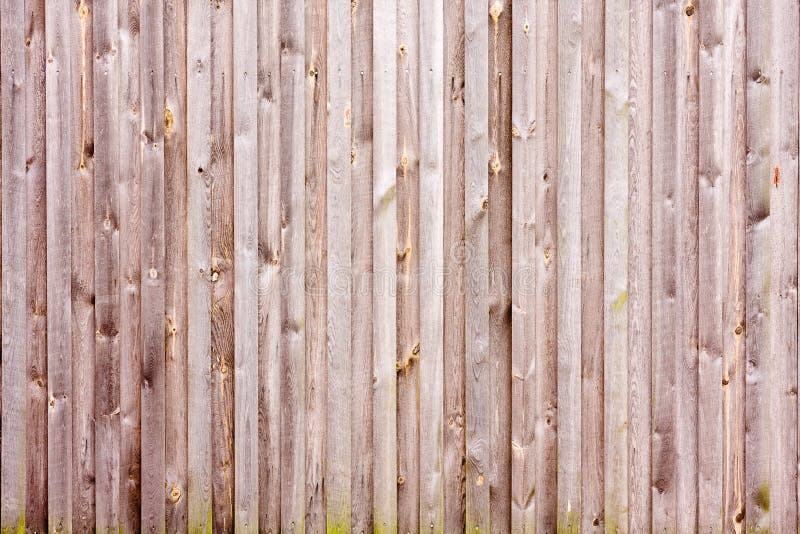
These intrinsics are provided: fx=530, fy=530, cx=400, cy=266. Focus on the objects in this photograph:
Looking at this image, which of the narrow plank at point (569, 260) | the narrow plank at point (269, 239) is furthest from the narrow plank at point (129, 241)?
the narrow plank at point (569, 260)

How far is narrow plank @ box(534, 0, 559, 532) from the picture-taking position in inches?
66.9

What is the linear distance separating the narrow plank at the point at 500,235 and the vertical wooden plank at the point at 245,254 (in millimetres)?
769

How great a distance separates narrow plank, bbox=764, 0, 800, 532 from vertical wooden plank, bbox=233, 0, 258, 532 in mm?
1543

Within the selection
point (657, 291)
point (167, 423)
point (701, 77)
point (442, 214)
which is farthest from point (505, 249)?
point (167, 423)

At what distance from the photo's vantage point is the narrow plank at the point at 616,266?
170cm

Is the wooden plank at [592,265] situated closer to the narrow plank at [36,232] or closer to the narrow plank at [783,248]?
the narrow plank at [783,248]

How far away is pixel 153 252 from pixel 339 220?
631mm

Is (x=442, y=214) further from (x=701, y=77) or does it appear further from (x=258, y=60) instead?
(x=701, y=77)

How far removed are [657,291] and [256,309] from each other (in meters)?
1.30

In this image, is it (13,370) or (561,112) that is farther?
(13,370)

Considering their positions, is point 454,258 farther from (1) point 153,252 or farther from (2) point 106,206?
(2) point 106,206

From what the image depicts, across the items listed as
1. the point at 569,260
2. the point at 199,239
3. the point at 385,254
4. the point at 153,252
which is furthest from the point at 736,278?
the point at 153,252

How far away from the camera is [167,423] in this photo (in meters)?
1.78

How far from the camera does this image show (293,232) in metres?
1.73
